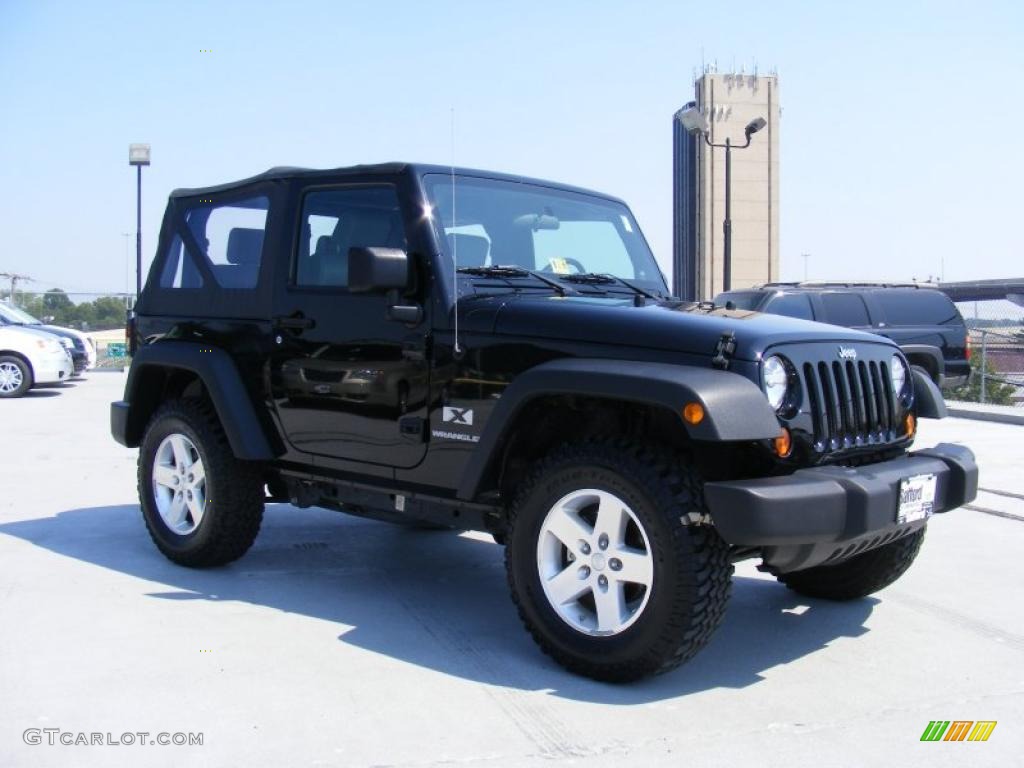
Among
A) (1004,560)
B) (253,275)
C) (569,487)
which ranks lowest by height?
(1004,560)

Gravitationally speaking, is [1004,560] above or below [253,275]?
below

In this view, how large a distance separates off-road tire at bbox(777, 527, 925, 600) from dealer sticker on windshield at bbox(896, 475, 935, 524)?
0.50 meters

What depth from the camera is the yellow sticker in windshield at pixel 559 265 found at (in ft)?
15.3

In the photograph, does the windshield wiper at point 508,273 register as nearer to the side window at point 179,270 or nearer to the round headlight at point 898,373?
the round headlight at point 898,373

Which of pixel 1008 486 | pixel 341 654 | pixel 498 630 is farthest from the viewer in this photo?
pixel 1008 486

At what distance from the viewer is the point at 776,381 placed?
3602 millimetres

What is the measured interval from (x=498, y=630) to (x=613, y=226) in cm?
210

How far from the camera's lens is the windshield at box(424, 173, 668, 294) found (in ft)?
14.6

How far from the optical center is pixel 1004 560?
569 centimetres

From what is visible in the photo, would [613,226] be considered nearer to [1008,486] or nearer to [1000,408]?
[1008,486]

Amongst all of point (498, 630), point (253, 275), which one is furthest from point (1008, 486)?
point (253, 275)

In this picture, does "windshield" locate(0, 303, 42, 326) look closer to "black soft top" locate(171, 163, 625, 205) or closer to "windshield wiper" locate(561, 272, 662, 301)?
"black soft top" locate(171, 163, 625, 205)

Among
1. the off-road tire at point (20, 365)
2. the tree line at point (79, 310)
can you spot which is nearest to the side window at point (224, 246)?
the off-road tire at point (20, 365)

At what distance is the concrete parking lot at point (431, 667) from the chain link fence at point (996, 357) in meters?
11.7
